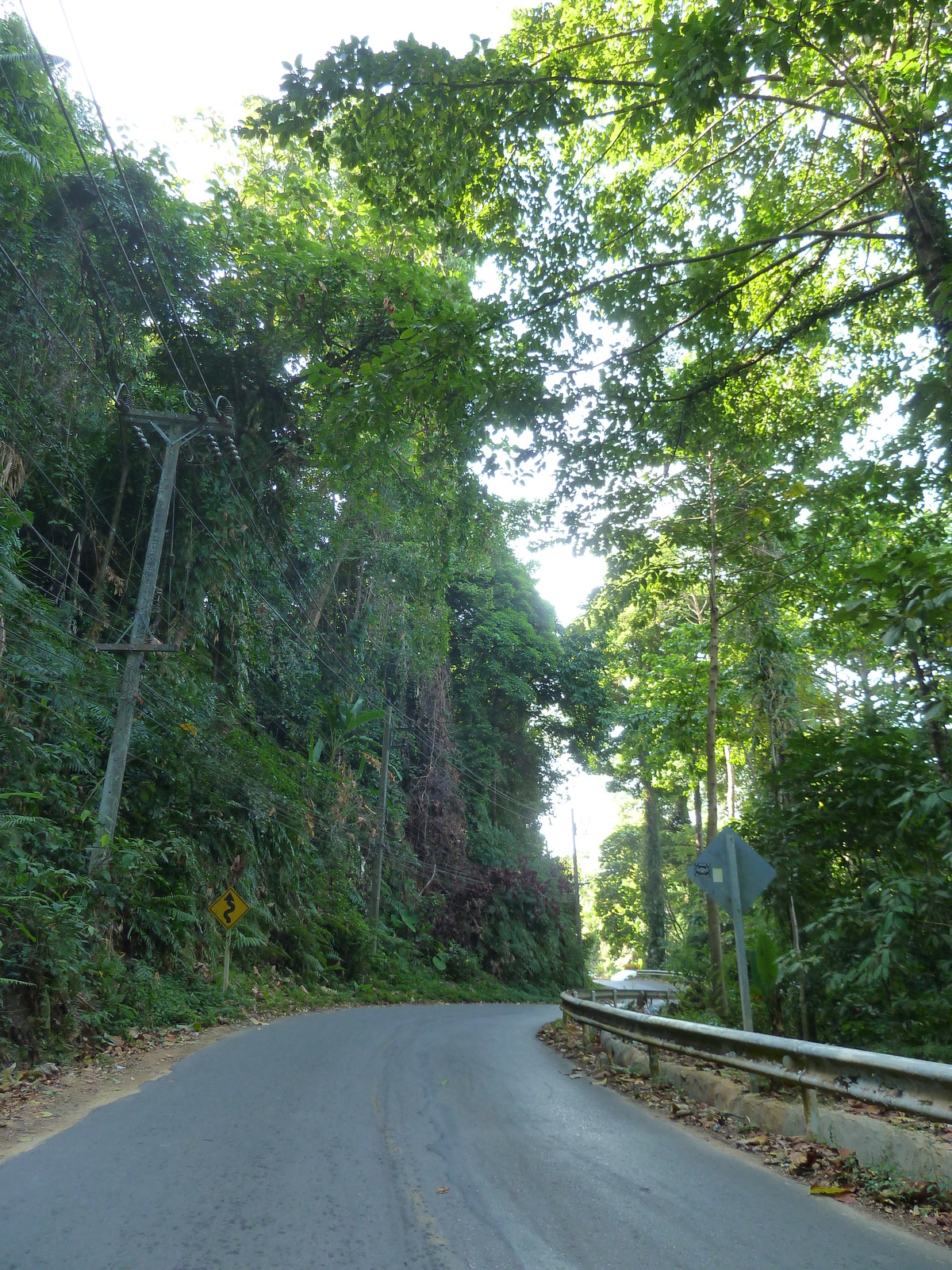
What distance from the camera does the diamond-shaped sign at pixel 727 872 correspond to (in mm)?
7711

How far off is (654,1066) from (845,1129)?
3349 millimetres

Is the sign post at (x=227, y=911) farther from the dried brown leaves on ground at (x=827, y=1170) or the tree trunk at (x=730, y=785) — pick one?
the tree trunk at (x=730, y=785)

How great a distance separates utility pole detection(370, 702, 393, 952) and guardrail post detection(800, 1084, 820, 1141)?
1986cm

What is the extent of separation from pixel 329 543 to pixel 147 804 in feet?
29.0

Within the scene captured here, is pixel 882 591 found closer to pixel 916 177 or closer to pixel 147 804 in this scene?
pixel 916 177

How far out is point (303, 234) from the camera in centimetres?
1473

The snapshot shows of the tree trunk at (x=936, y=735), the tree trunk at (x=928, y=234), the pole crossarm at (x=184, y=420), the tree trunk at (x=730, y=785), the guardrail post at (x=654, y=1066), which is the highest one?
the pole crossarm at (x=184, y=420)

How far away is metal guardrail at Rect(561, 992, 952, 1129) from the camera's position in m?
4.02

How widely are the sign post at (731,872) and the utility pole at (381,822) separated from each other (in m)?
17.7

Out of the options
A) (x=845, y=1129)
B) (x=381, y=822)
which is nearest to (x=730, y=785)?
(x=381, y=822)

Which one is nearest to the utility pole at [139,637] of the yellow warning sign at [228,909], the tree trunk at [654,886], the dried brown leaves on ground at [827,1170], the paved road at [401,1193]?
the yellow warning sign at [228,909]

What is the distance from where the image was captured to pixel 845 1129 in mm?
4922

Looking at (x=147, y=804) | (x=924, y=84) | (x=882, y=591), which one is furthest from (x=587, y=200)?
(x=147, y=804)

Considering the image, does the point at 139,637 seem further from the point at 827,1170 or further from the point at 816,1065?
the point at 827,1170
